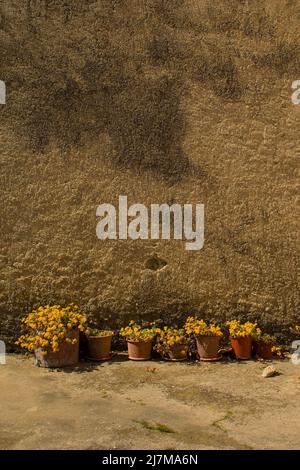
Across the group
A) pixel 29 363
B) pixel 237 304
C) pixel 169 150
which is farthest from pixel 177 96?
pixel 29 363

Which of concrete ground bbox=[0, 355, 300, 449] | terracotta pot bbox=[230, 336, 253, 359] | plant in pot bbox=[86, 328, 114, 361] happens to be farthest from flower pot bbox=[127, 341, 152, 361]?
terracotta pot bbox=[230, 336, 253, 359]

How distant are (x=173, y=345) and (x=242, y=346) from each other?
73 centimetres

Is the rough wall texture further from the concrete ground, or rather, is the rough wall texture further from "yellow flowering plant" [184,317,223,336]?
Answer: the concrete ground

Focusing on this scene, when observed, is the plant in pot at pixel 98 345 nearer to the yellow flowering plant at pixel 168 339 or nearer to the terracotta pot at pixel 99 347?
the terracotta pot at pixel 99 347

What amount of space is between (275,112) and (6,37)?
3099 mm

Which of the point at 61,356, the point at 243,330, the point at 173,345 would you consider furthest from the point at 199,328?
the point at 61,356

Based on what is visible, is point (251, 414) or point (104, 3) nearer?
point (251, 414)

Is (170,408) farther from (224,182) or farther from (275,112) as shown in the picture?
(275,112)

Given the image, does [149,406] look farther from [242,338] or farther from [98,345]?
[242,338]

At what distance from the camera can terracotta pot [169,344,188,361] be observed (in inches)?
209

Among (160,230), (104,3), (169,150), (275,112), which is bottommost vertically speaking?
(160,230)

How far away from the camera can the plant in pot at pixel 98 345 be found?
207 inches

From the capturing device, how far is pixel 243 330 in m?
5.30

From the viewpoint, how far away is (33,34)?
18.5ft
